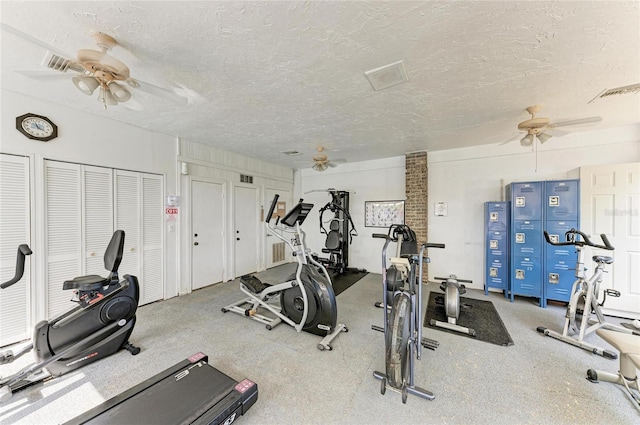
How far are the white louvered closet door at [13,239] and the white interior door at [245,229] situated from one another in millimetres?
2879

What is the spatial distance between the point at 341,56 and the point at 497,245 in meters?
4.16

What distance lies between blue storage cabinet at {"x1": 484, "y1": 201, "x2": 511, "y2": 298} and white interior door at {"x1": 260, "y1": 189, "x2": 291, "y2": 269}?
15.1 feet

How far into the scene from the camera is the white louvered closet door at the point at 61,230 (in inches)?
109

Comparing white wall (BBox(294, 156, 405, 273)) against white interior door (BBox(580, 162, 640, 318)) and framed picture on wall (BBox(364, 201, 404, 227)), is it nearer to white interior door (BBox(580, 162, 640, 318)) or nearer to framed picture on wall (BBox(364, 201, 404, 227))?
framed picture on wall (BBox(364, 201, 404, 227))

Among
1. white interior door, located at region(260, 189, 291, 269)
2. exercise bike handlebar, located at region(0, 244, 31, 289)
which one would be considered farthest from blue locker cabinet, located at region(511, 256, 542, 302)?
exercise bike handlebar, located at region(0, 244, 31, 289)

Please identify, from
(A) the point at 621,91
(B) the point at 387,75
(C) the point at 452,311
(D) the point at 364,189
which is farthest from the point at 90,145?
(A) the point at 621,91

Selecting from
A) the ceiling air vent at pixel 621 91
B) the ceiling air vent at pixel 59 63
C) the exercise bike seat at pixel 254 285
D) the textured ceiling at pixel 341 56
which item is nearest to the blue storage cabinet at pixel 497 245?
the textured ceiling at pixel 341 56

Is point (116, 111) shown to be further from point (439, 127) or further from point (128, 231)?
point (439, 127)

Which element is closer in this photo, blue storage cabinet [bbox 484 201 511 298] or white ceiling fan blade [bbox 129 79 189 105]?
white ceiling fan blade [bbox 129 79 189 105]

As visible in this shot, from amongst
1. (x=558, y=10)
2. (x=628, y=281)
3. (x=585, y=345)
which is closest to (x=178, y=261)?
(x=558, y=10)

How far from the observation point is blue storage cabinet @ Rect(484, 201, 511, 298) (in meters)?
4.02

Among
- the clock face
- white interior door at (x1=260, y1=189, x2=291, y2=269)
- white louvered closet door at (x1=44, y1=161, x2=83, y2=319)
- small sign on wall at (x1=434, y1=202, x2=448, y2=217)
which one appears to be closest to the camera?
Answer: the clock face

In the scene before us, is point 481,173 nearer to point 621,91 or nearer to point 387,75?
point 621,91

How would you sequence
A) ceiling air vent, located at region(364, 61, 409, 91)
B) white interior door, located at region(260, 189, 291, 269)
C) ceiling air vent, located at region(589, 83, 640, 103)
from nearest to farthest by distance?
ceiling air vent, located at region(364, 61, 409, 91), ceiling air vent, located at region(589, 83, 640, 103), white interior door, located at region(260, 189, 291, 269)
